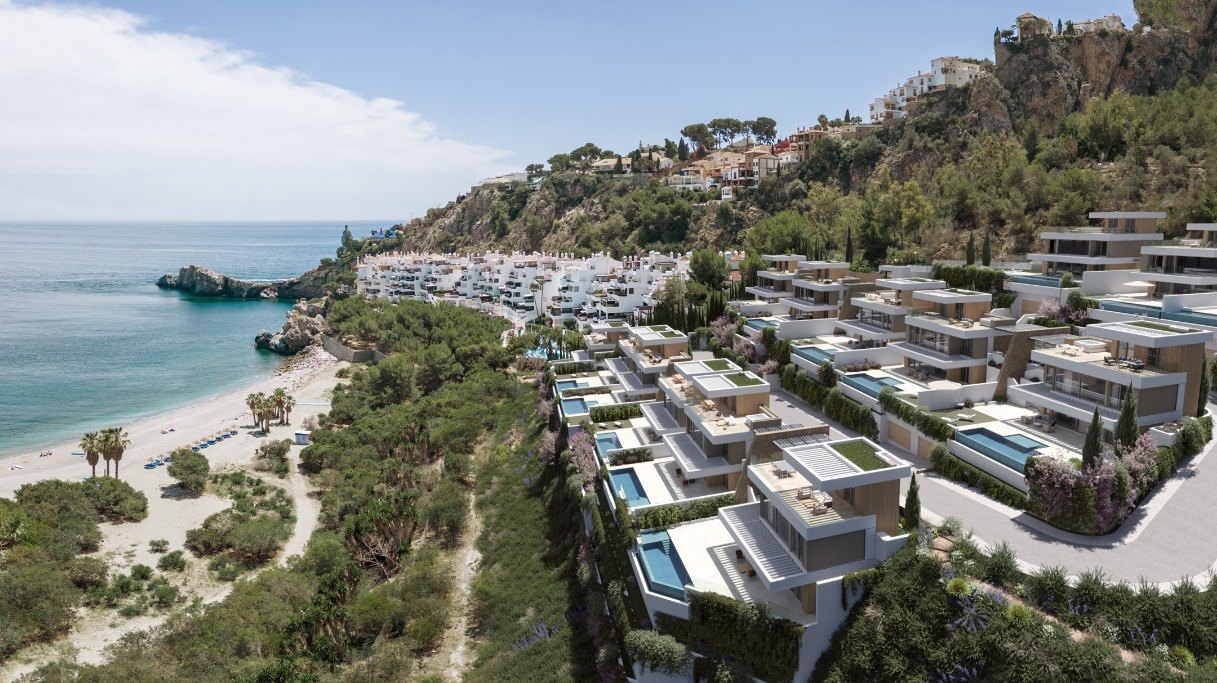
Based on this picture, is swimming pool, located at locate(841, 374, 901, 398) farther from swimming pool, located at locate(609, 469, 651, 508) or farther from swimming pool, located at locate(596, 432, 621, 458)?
swimming pool, located at locate(609, 469, 651, 508)

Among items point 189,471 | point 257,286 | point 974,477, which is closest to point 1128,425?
point 974,477

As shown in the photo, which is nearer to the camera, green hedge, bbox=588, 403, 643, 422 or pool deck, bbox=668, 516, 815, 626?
pool deck, bbox=668, 516, 815, 626

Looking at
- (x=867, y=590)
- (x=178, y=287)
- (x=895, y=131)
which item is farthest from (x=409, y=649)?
(x=178, y=287)

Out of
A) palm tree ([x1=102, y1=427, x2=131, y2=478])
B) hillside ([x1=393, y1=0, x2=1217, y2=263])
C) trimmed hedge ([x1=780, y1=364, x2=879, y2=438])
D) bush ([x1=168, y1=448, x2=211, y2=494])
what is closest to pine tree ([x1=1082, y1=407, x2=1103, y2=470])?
trimmed hedge ([x1=780, y1=364, x2=879, y2=438])

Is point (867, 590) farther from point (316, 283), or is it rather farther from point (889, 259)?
point (316, 283)

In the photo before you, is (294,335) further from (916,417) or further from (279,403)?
(916,417)
